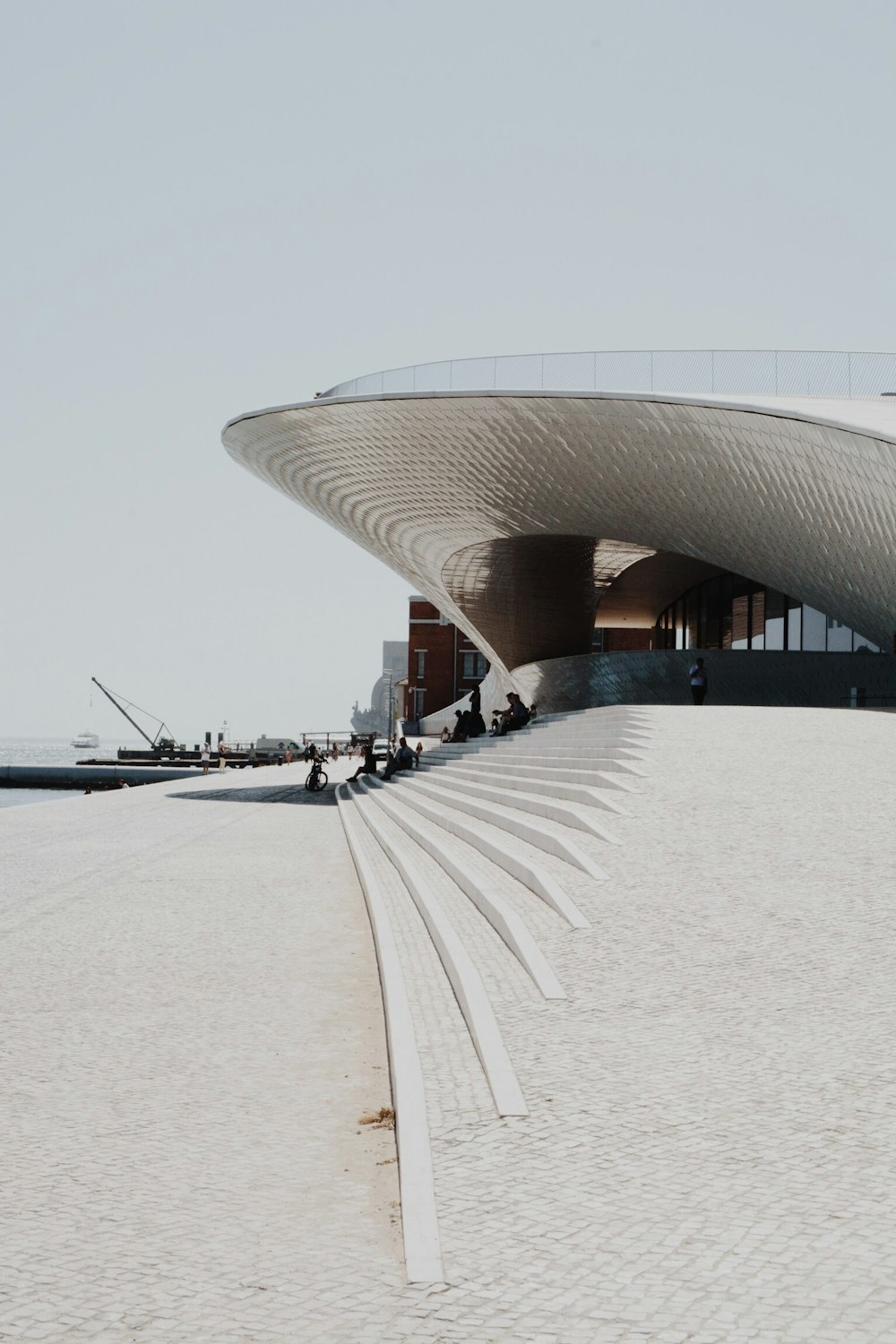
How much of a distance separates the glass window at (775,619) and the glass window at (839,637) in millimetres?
2466

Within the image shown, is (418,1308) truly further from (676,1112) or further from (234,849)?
(234,849)

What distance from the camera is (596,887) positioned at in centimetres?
883

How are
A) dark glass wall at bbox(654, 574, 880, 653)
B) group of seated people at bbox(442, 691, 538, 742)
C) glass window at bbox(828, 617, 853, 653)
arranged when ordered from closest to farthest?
1. group of seated people at bbox(442, 691, 538, 742)
2. glass window at bbox(828, 617, 853, 653)
3. dark glass wall at bbox(654, 574, 880, 653)

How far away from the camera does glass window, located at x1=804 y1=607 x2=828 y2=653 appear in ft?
107

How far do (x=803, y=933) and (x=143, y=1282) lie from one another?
4811mm

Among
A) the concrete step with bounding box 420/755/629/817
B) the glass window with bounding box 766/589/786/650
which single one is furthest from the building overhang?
the concrete step with bounding box 420/755/629/817

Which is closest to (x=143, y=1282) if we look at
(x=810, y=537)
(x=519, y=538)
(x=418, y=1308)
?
(x=418, y=1308)

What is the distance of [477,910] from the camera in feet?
30.5

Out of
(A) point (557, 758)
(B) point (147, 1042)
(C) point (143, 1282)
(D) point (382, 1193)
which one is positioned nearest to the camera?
(C) point (143, 1282)

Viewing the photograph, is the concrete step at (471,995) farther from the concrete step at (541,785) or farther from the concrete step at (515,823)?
the concrete step at (541,785)

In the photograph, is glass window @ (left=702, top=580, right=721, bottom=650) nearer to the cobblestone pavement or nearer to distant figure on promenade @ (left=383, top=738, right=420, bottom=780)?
distant figure on promenade @ (left=383, top=738, right=420, bottom=780)

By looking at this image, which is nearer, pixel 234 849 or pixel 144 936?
pixel 144 936

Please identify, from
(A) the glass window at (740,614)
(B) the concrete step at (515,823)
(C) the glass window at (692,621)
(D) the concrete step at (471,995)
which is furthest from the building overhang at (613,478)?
(D) the concrete step at (471,995)

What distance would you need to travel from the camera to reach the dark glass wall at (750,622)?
32.3 metres
